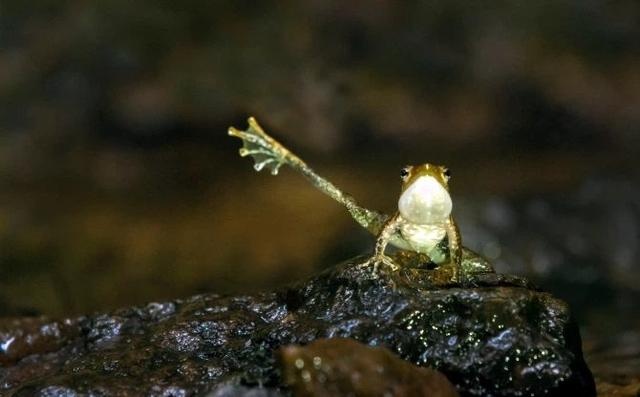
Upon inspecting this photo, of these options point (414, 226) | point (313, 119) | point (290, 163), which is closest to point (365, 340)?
point (414, 226)

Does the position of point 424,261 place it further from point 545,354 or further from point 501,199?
point 501,199

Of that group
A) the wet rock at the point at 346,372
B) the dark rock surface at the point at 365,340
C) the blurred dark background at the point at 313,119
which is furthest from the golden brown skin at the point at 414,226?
the blurred dark background at the point at 313,119

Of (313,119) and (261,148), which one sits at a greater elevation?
(313,119)

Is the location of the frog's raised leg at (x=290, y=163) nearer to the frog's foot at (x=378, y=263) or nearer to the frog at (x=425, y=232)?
the frog at (x=425, y=232)

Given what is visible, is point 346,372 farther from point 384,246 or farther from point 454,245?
point 454,245

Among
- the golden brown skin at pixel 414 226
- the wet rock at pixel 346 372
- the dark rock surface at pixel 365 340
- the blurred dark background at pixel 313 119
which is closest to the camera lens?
the wet rock at pixel 346 372

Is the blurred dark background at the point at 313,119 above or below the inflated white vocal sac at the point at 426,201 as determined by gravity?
above

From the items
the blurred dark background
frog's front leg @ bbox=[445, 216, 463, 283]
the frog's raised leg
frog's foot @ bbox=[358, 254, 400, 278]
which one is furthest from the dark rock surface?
the blurred dark background
